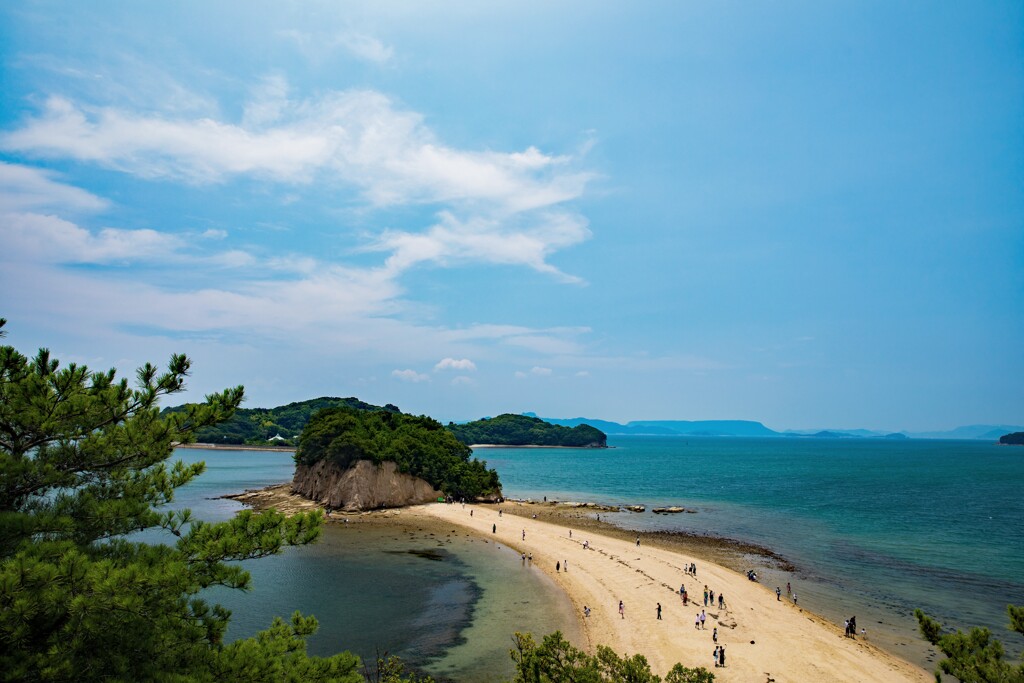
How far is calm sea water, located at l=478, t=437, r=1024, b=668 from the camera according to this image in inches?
1441

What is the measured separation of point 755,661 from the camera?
2664cm

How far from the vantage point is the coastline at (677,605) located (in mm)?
26391

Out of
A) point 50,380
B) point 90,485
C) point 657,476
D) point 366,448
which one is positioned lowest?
point 657,476

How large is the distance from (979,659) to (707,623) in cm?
2413

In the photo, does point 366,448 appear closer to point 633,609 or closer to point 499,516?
point 499,516

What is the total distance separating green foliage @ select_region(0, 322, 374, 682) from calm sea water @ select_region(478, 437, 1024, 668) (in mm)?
35273

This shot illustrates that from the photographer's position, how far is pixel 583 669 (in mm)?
11914

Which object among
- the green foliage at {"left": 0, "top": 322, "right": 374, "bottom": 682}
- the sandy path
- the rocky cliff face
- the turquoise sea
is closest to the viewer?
the green foliage at {"left": 0, "top": 322, "right": 374, "bottom": 682}

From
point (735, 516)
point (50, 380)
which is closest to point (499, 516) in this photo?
point (735, 516)

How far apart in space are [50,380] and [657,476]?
417 ft

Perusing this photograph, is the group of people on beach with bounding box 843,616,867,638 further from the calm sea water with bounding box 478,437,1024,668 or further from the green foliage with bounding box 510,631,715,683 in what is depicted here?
the green foliage with bounding box 510,631,715,683

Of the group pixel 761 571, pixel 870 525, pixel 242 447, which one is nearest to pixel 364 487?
pixel 761 571

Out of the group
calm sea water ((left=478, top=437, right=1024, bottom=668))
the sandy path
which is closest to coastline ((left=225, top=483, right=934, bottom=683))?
the sandy path

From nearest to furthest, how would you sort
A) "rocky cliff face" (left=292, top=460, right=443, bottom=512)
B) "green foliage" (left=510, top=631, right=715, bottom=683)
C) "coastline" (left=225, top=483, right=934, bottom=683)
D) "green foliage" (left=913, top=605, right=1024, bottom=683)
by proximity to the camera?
"green foliage" (left=913, top=605, right=1024, bottom=683) → "green foliage" (left=510, top=631, right=715, bottom=683) → "coastline" (left=225, top=483, right=934, bottom=683) → "rocky cliff face" (left=292, top=460, right=443, bottom=512)
